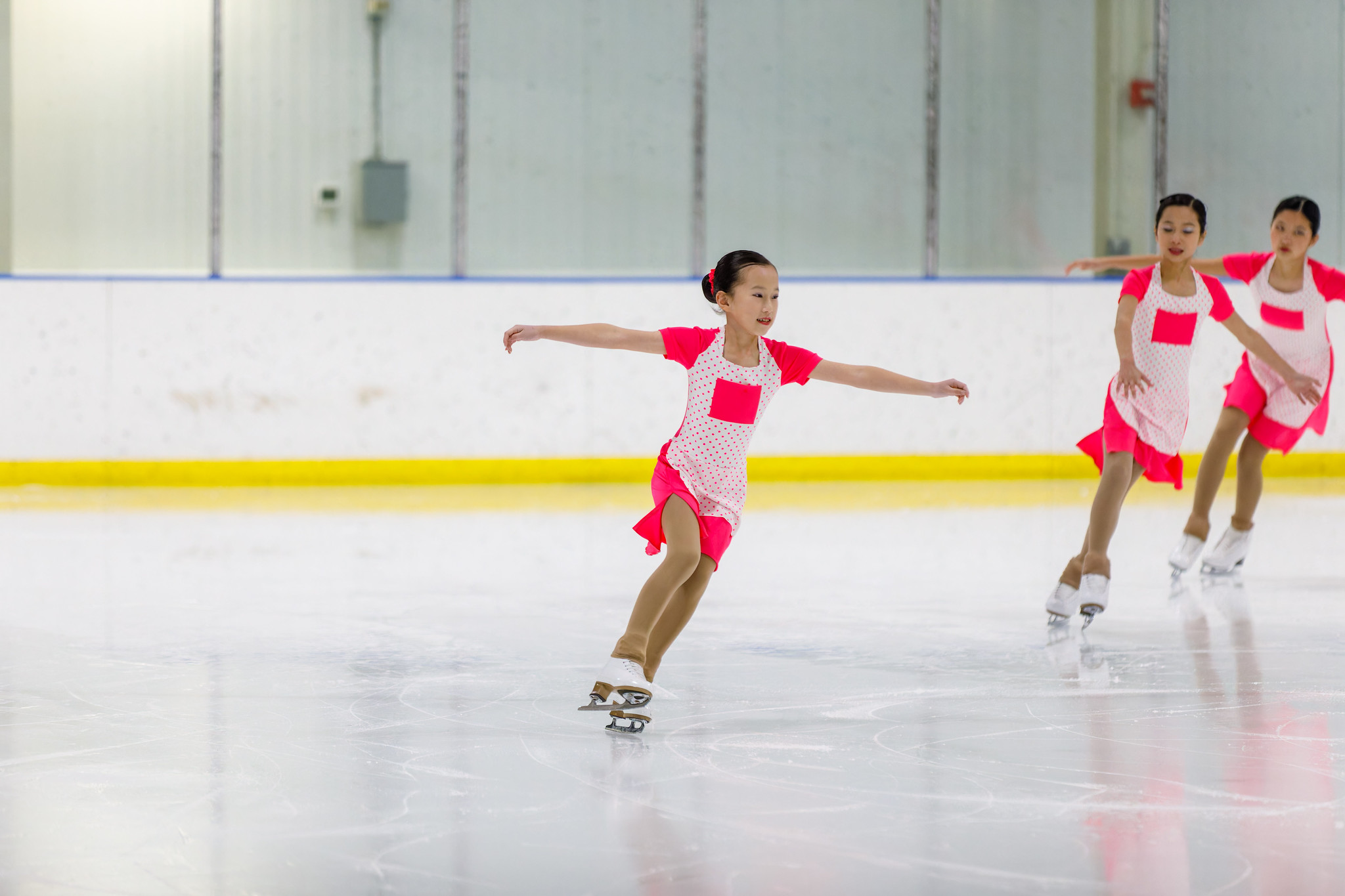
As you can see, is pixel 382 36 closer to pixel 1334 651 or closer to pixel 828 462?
pixel 828 462

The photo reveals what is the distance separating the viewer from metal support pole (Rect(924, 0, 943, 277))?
1062cm

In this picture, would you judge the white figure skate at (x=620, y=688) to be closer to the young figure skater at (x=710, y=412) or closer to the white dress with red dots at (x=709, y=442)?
the young figure skater at (x=710, y=412)

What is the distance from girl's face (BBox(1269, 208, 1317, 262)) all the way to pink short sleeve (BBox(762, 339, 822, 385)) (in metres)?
2.67

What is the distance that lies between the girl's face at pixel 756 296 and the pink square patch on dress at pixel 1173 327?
1897 millimetres

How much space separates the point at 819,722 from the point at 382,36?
808 cm

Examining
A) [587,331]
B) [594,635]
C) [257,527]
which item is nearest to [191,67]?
[257,527]

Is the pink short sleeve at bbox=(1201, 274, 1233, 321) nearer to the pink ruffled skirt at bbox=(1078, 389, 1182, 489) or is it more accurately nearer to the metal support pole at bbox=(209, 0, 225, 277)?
the pink ruffled skirt at bbox=(1078, 389, 1182, 489)

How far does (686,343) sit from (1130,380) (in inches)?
68.6

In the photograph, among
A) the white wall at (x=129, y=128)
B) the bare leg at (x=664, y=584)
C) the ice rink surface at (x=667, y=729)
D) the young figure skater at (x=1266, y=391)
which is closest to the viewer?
the ice rink surface at (x=667, y=729)

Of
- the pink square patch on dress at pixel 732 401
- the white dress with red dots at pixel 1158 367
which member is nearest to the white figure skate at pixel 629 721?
the pink square patch on dress at pixel 732 401

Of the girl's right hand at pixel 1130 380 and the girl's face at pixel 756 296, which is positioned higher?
the girl's face at pixel 756 296

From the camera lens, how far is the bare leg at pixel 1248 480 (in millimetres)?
5535

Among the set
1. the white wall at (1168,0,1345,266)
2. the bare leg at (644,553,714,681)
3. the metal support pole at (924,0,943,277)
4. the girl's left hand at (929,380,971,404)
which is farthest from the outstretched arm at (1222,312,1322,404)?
→ the white wall at (1168,0,1345,266)

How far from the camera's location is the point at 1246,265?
5.56m
